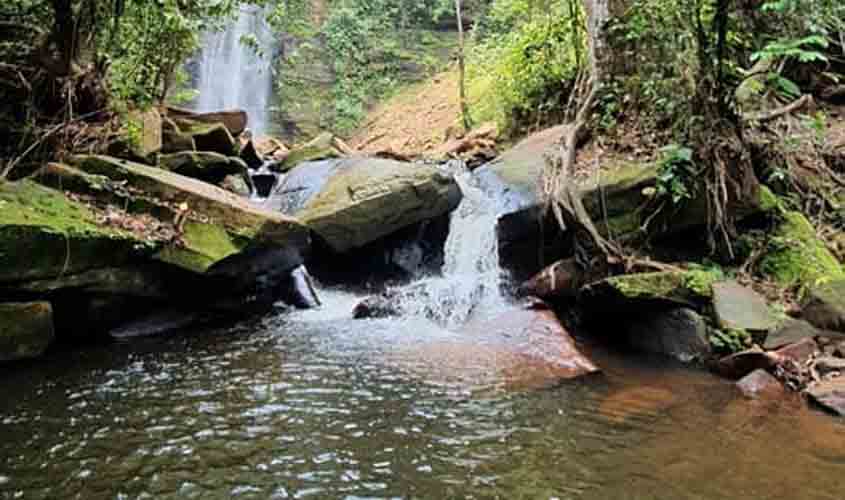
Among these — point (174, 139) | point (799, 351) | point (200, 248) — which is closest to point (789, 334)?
point (799, 351)

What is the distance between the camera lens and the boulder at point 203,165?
9.34 metres

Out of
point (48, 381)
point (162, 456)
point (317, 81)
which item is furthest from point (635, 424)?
point (317, 81)

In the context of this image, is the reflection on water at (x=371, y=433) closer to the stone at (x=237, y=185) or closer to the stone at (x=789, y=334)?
the stone at (x=789, y=334)

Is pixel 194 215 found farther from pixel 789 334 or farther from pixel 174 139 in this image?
pixel 789 334

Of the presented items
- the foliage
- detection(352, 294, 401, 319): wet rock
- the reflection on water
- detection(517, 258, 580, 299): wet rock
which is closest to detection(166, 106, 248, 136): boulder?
the foliage

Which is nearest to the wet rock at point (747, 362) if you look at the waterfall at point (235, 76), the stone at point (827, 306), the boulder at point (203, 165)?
the stone at point (827, 306)

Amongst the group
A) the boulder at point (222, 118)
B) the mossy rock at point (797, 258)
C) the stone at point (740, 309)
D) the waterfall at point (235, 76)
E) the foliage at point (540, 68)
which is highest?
the waterfall at point (235, 76)

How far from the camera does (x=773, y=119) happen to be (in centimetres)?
780

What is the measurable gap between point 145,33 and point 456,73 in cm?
1376

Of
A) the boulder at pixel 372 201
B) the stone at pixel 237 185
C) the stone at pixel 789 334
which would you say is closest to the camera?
the stone at pixel 789 334

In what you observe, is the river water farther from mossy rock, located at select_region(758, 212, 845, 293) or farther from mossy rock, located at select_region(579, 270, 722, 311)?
mossy rock, located at select_region(758, 212, 845, 293)

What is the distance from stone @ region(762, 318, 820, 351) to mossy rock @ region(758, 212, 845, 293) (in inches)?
31.6

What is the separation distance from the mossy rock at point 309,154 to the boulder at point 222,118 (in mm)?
1077

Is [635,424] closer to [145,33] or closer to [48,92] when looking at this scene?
[48,92]
